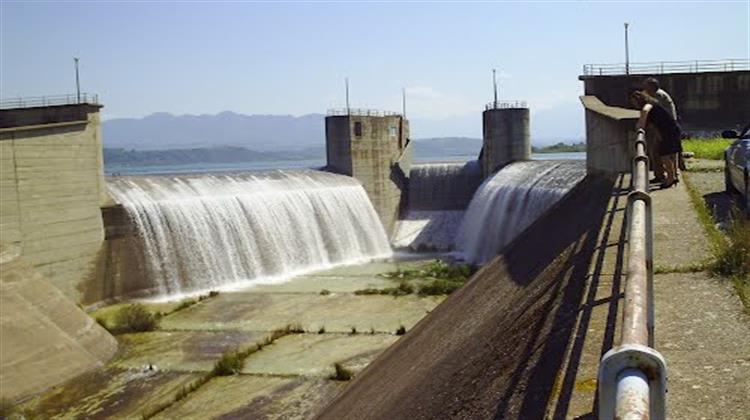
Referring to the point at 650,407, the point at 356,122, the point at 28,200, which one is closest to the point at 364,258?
the point at 356,122

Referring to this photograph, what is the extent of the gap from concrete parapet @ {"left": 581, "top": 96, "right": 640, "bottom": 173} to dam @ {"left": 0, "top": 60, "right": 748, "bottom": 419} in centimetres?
4

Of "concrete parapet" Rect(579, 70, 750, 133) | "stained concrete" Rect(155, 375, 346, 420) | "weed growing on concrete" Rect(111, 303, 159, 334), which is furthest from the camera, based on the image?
"concrete parapet" Rect(579, 70, 750, 133)

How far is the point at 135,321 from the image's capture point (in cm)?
1867

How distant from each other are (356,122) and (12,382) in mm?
24420

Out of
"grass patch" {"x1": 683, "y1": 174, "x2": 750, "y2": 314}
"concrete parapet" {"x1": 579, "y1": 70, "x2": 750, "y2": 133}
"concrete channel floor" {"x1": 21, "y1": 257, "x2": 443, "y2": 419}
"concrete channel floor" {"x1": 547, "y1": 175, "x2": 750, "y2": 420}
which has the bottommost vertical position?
"concrete channel floor" {"x1": 21, "y1": 257, "x2": 443, "y2": 419}

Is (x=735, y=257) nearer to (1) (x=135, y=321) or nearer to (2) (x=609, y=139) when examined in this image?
(2) (x=609, y=139)

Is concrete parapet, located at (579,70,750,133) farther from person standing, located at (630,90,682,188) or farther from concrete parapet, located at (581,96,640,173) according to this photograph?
person standing, located at (630,90,682,188)

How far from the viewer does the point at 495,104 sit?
117ft

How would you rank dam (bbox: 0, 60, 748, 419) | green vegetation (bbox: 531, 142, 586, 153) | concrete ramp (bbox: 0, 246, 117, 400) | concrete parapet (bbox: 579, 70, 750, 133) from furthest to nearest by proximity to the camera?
green vegetation (bbox: 531, 142, 586, 153) < concrete parapet (bbox: 579, 70, 750, 133) < concrete ramp (bbox: 0, 246, 117, 400) < dam (bbox: 0, 60, 748, 419)

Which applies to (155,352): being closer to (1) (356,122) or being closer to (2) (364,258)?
(2) (364,258)

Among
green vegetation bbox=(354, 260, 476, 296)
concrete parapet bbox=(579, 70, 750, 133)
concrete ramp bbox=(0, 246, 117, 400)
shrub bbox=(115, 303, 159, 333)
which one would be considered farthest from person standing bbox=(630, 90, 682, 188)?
concrete parapet bbox=(579, 70, 750, 133)

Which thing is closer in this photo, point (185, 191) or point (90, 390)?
point (90, 390)

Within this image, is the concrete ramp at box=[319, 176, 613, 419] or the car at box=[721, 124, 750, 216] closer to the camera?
the concrete ramp at box=[319, 176, 613, 419]

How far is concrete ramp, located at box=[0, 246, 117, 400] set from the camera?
545 inches
